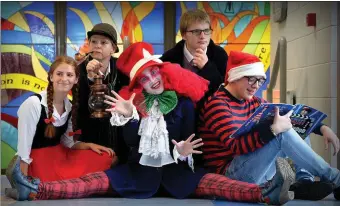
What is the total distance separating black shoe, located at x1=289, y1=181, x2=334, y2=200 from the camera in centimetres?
251

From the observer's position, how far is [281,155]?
258 cm

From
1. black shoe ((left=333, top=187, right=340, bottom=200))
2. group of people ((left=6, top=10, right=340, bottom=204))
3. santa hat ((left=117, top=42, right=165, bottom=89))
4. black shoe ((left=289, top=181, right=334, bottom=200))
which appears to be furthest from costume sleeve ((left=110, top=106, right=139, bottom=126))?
black shoe ((left=333, top=187, right=340, bottom=200))

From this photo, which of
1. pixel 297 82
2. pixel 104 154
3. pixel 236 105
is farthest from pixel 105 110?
pixel 297 82

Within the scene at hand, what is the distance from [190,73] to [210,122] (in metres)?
0.24

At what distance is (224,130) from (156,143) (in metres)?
0.31

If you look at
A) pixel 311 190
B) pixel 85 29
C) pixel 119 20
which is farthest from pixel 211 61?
pixel 85 29

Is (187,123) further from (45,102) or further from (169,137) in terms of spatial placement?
(45,102)

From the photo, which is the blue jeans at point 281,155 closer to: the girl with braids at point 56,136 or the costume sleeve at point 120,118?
the costume sleeve at point 120,118

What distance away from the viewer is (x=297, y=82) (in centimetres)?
354

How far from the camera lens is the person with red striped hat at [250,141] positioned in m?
2.44

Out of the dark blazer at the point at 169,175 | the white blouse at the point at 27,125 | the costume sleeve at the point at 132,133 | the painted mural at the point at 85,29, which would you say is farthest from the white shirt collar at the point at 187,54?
the painted mural at the point at 85,29

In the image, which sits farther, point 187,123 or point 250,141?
point 187,123

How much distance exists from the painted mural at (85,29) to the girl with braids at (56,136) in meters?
1.37

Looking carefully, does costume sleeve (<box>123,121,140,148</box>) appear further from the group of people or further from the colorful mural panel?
the colorful mural panel
